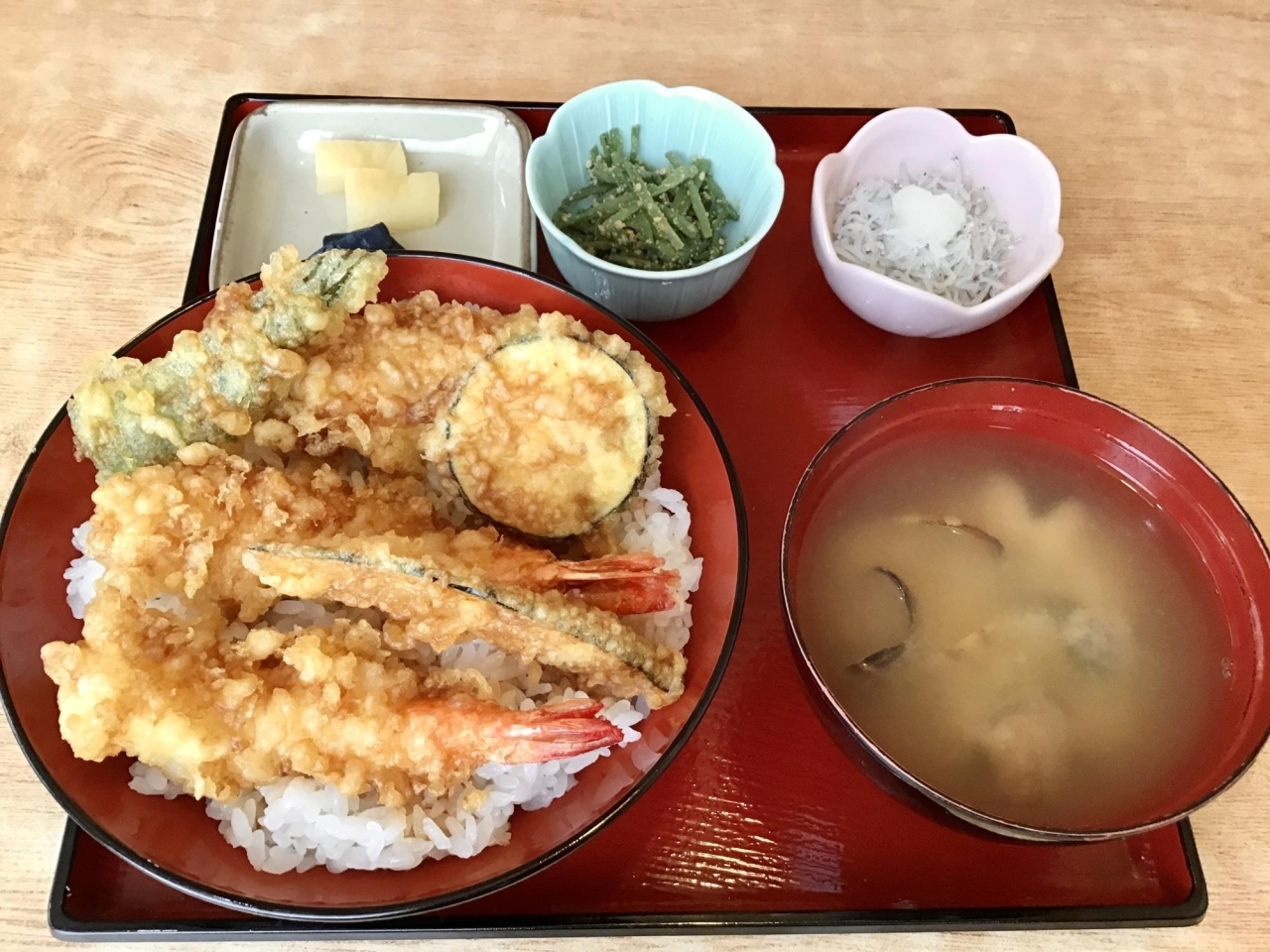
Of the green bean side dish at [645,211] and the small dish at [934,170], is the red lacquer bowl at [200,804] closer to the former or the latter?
the green bean side dish at [645,211]

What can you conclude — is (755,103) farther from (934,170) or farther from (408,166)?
(408,166)

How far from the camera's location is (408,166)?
2.25m

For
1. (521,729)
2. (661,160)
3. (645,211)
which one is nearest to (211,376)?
(521,729)

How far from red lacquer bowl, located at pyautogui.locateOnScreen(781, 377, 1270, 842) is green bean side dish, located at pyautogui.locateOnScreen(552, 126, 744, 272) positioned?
0.67 metres

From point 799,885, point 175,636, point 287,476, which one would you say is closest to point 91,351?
point 287,476

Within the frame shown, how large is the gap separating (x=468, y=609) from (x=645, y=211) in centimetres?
102

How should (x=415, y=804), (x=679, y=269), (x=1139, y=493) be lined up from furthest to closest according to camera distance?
1. (x=679, y=269)
2. (x=1139, y=493)
3. (x=415, y=804)

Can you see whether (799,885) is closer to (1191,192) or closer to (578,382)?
(578,382)

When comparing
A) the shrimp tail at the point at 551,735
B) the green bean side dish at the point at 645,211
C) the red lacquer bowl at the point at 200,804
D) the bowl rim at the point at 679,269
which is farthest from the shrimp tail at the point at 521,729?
the green bean side dish at the point at 645,211

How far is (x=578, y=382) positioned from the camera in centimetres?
159

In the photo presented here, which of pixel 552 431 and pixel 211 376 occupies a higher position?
pixel 211 376

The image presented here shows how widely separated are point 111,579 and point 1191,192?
2702 mm

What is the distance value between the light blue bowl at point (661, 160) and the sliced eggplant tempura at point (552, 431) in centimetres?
32

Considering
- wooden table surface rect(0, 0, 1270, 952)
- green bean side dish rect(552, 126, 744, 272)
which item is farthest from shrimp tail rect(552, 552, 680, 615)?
wooden table surface rect(0, 0, 1270, 952)
